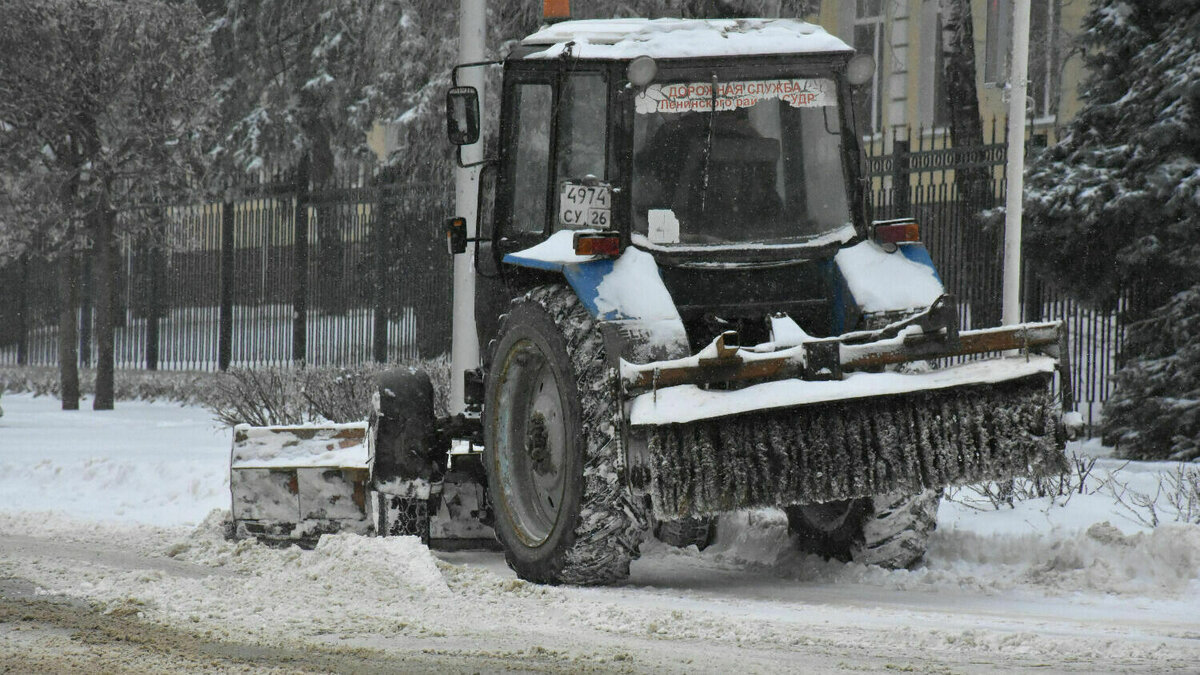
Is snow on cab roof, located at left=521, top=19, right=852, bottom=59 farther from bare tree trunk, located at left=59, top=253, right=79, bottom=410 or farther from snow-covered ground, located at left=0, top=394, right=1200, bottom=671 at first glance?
bare tree trunk, located at left=59, top=253, right=79, bottom=410

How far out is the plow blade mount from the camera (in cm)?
618

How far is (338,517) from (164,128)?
11496 millimetres

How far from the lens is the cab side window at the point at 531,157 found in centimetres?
760

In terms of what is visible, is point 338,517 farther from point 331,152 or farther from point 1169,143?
point 331,152

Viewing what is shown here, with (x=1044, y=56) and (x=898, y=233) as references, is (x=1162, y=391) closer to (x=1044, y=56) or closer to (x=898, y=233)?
(x=898, y=233)

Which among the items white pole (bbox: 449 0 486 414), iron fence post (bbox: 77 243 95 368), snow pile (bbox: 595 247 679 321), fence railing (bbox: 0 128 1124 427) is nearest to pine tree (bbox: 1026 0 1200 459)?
fence railing (bbox: 0 128 1124 427)

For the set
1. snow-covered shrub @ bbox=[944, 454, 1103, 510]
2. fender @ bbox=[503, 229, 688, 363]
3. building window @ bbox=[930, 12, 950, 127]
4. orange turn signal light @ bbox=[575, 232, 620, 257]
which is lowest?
snow-covered shrub @ bbox=[944, 454, 1103, 510]

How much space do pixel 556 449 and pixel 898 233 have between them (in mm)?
1851

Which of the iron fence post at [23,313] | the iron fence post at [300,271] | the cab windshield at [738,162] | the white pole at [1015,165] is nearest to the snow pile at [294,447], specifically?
the cab windshield at [738,162]

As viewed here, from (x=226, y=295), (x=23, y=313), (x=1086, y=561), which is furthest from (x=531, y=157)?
(x=23, y=313)

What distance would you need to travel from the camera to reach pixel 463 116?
25.0 feet

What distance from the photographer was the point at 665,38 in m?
7.21

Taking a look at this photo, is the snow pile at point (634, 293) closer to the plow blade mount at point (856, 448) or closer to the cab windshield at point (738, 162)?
the cab windshield at point (738, 162)

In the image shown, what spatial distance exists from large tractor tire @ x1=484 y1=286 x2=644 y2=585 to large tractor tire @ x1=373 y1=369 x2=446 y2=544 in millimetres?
436
